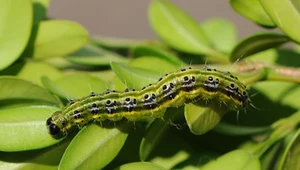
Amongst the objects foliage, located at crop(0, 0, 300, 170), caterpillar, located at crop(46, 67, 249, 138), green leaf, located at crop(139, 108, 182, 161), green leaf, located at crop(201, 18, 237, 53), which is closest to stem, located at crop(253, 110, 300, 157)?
foliage, located at crop(0, 0, 300, 170)

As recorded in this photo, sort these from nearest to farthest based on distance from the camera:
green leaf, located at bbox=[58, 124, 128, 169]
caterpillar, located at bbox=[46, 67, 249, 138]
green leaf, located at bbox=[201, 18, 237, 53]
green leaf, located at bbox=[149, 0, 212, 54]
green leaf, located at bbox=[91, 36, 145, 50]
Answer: green leaf, located at bbox=[58, 124, 128, 169] < caterpillar, located at bbox=[46, 67, 249, 138] < green leaf, located at bbox=[149, 0, 212, 54] < green leaf, located at bbox=[91, 36, 145, 50] < green leaf, located at bbox=[201, 18, 237, 53]

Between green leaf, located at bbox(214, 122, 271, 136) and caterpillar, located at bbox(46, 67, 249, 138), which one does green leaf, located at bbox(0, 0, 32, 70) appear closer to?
caterpillar, located at bbox(46, 67, 249, 138)

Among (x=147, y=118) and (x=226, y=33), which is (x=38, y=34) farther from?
(x=226, y=33)

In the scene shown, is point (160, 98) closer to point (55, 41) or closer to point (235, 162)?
point (235, 162)

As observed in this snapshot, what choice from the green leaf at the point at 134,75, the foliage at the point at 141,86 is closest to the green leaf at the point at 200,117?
the foliage at the point at 141,86

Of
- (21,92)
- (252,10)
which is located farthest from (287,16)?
(21,92)
